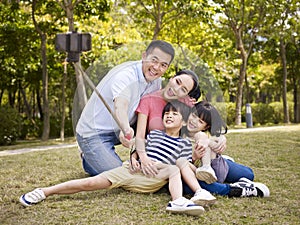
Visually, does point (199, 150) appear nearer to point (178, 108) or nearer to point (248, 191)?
point (178, 108)

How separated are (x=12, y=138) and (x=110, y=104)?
504 inches

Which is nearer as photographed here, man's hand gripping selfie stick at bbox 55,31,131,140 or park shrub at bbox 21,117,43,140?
man's hand gripping selfie stick at bbox 55,31,131,140

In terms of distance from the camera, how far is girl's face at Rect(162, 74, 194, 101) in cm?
371

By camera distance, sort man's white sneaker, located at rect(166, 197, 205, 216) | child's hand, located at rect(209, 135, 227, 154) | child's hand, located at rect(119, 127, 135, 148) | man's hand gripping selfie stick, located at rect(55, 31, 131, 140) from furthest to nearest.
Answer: child's hand, located at rect(209, 135, 227, 154), child's hand, located at rect(119, 127, 135, 148), man's hand gripping selfie stick, located at rect(55, 31, 131, 140), man's white sneaker, located at rect(166, 197, 205, 216)

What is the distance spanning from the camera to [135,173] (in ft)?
12.9

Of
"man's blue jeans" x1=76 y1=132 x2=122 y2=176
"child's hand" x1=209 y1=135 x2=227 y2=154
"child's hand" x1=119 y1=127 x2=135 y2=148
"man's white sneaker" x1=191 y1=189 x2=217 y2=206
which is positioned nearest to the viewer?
"man's white sneaker" x1=191 y1=189 x2=217 y2=206

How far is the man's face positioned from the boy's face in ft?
1.12

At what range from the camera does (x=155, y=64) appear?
3.77 metres

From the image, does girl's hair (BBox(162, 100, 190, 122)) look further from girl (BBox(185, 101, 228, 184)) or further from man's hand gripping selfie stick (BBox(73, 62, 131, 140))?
man's hand gripping selfie stick (BBox(73, 62, 131, 140))

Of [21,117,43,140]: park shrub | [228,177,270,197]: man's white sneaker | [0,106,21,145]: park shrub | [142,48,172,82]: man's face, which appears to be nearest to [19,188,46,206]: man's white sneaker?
[142,48,172,82]: man's face

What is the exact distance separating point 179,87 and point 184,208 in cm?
100

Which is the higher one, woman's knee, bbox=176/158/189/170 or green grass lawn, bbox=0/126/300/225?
woman's knee, bbox=176/158/189/170

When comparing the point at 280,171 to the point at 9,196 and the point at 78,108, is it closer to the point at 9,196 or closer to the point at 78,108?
the point at 78,108

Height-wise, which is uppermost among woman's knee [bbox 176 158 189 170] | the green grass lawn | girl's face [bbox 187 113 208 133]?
girl's face [bbox 187 113 208 133]
